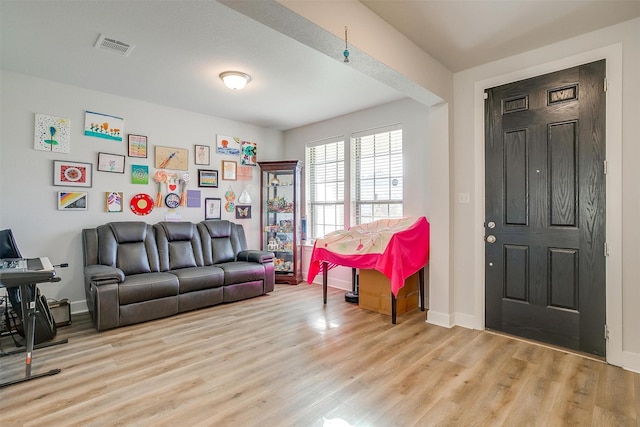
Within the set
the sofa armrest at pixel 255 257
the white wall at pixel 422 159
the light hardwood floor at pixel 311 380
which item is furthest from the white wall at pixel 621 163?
the sofa armrest at pixel 255 257

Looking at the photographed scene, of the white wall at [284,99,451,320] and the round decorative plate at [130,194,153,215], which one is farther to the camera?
the round decorative plate at [130,194,153,215]

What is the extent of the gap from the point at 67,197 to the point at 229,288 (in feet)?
6.94

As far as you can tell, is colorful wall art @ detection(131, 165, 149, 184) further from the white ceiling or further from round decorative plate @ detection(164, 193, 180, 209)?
the white ceiling

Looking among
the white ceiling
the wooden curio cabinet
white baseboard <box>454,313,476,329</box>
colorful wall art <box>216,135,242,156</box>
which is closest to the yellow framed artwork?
colorful wall art <box>216,135,242,156</box>

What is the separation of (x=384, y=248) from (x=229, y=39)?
2.40 m

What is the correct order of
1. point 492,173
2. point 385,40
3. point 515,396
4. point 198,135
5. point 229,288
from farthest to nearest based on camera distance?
1. point 198,135
2. point 229,288
3. point 492,173
4. point 385,40
5. point 515,396

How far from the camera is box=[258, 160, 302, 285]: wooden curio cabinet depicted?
521 centimetres

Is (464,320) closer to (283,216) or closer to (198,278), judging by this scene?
(198,278)

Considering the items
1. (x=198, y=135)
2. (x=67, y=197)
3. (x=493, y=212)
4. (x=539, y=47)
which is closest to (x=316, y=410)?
(x=493, y=212)

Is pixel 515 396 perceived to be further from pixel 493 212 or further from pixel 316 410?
pixel 493 212

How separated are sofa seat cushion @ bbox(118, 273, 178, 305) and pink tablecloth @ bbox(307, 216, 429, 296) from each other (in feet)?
5.23

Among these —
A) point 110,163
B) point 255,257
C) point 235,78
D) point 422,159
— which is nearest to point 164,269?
point 255,257

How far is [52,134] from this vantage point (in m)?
3.59

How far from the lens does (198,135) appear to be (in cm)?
480
